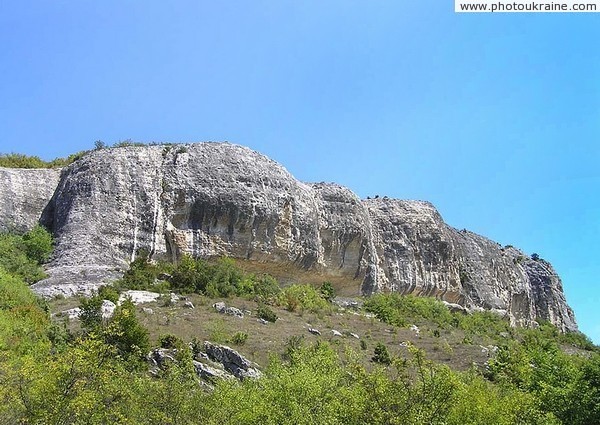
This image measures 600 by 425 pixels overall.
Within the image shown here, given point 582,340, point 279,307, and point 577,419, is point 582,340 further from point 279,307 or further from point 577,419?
point 577,419

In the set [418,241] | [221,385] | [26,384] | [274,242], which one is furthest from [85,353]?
[418,241]

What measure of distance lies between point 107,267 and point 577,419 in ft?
81.0

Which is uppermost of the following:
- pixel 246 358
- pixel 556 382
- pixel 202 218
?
pixel 202 218

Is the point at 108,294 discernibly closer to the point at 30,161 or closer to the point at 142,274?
the point at 142,274

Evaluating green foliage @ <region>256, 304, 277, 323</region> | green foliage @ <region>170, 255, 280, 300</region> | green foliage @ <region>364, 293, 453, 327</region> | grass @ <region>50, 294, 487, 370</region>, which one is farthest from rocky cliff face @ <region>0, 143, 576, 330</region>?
green foliage @ <region>256, 304, 277, 323</region>

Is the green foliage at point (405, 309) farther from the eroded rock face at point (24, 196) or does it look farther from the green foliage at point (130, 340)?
the eroded rock face at point (24, 196)

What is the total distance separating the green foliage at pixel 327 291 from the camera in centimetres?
4538

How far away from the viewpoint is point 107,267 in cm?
3569

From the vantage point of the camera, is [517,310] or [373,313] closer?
[373,313]

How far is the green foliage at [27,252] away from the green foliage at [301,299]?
523 inches

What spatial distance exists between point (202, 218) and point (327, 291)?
10.9 m

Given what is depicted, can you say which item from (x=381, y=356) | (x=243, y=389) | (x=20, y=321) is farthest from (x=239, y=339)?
(x=243, y=389)

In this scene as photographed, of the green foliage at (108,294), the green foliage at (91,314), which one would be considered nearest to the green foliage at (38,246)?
the green foliage at (108,294)

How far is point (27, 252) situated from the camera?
119ft
